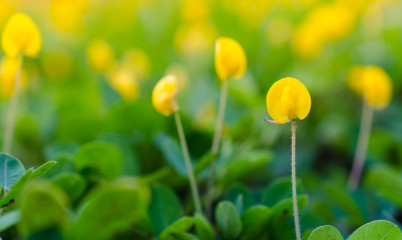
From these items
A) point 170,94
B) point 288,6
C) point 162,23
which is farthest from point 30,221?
point 288,6

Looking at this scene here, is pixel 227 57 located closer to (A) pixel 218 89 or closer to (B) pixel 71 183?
(B) pixel 71 183

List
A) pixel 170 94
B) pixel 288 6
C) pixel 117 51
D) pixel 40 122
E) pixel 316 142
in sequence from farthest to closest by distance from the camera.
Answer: pixel 288 6 < pixel 117 51 < pixel 316 142 < pixel 40 122 < pixel 170 94

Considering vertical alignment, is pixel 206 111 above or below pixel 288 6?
below

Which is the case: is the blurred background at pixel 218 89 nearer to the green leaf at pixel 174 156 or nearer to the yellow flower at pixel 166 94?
the green leaf at pixel 174 156

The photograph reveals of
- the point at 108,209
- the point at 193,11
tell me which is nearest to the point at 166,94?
the point at 108,209

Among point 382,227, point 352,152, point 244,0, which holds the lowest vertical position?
point 352,152

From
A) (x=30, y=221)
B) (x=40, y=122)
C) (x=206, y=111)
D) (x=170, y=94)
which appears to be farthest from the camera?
(x=206, y=111)

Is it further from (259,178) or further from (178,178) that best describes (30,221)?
(259,178)
